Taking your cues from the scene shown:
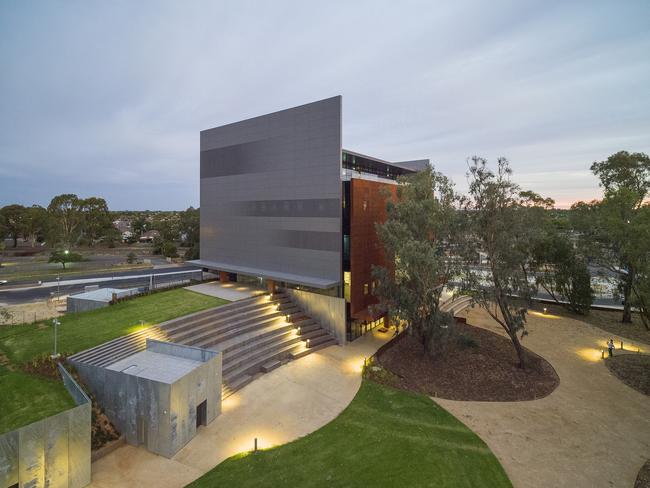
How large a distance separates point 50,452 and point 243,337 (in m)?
10.8

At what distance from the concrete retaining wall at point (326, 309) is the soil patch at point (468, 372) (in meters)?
3.33

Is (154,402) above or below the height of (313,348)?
above

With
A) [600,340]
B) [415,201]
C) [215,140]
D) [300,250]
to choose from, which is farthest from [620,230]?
[215,140]

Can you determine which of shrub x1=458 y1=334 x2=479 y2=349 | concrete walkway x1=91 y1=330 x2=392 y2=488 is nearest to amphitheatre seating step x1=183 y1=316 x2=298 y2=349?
concrete walkway x1=91 y1=330 x2=392 y2=488

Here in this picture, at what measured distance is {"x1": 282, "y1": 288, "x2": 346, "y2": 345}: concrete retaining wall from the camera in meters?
22.6

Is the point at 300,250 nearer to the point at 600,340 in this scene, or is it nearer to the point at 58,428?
the point at 58,428

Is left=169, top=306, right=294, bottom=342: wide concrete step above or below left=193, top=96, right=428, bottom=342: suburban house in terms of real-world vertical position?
below

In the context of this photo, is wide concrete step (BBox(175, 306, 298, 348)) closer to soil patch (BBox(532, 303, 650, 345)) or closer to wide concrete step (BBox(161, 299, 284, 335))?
wide concrete step (BBox(161, 299, 284, 335))

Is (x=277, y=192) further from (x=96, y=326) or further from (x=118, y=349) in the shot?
(x=118, y=349)

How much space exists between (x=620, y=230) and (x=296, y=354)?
68.6 feet

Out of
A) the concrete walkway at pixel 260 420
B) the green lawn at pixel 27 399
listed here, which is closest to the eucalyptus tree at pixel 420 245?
the concrete walkway at pixel 260 420

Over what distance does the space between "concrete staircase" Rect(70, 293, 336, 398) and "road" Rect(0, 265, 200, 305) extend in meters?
24.0

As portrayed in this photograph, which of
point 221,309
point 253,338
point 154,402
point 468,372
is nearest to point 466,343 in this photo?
point 468,372

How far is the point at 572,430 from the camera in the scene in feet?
44.2
